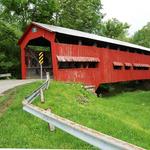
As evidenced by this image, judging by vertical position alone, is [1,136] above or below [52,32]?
below

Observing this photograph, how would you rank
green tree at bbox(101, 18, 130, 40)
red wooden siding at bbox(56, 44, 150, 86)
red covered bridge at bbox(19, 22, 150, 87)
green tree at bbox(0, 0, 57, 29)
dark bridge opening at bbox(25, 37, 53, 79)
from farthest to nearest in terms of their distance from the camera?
green tree at bbox(101, 18, 130, 40), green tree at bbox(0, 0, 57, 29), dark bridge opening at bbox(25, 37, 53, 79), red wooden siding at bbox(56, 44, 150, 86), red covered bridge at bbox(19, 22, 150, 87)

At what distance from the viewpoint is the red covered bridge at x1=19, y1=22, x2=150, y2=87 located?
26.6 metres

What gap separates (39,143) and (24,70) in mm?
20740

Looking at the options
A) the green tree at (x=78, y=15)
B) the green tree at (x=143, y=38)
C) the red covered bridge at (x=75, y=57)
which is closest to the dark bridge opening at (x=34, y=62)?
the red covered bridge at (x=75, y=57)

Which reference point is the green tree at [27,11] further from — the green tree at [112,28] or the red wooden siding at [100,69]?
the green tree at [112,28]

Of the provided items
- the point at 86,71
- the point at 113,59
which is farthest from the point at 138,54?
the point at 86,71

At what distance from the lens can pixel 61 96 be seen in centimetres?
1741

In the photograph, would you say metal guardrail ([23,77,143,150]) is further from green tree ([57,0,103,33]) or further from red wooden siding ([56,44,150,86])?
green tree ([57,0,103,33])

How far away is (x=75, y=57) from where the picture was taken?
1093 inches

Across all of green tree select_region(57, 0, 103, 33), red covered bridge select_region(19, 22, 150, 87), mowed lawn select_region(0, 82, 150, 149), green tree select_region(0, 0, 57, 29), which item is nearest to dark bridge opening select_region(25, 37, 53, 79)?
red covered bridge select_region(19, 22, 150, 87)

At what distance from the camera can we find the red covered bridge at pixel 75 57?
26.6m

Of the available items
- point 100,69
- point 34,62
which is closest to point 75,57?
point 100,69

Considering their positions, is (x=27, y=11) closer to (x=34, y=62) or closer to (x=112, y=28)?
(x=34, y=62)

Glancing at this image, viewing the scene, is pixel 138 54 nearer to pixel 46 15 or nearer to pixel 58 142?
pixel 46 15
